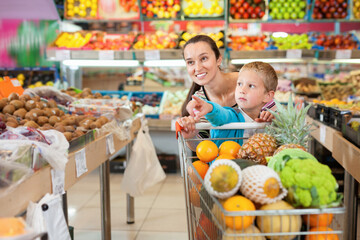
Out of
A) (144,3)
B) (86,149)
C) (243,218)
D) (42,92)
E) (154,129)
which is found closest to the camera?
(243,218)

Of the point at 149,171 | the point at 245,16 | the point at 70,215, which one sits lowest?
the point at 70,215

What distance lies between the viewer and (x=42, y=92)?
3.10 meters

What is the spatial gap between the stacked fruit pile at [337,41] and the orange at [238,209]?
4651 mm

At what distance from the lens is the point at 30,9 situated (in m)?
5.60

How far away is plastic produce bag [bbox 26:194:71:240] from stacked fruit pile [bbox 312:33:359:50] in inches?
179

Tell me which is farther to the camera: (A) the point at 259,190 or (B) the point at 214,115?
(B) the point at 214,115

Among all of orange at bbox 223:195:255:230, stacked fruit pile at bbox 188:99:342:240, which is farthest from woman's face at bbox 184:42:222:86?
orange at bbox 223:195:255:230

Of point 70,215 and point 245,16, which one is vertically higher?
point 245,16

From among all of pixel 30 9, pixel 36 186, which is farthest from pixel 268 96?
pixel 30 9

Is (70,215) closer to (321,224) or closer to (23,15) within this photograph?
(321,224)

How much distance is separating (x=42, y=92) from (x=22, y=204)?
1850 mm

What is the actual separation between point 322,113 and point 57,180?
2.60 metres

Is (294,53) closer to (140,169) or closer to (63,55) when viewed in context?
(140,169)

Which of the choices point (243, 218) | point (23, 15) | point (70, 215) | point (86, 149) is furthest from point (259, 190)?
point (23, 15)
